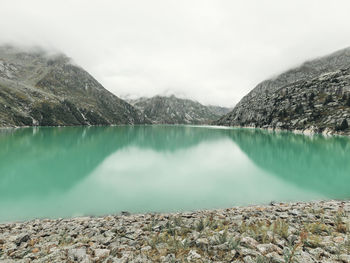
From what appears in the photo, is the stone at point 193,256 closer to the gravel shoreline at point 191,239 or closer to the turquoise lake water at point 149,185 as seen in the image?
the gravel shoreline at point 191,239

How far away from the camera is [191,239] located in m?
12.9

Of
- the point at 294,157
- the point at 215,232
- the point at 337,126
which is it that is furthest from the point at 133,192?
the point at 337,126

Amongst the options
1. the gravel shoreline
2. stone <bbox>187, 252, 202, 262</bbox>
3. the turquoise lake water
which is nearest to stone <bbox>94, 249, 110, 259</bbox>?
the gravel shoreline

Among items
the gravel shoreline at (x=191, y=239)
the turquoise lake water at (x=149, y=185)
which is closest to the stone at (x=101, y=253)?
the gravel shoreline at (x=191, y=239)

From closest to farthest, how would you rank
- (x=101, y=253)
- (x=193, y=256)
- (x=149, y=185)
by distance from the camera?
(x=193, y=256) → (x=101, y=253) → (x=149, y=185)

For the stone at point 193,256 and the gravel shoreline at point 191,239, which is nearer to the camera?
the stone at point 193,256

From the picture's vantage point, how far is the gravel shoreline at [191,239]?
424 inches

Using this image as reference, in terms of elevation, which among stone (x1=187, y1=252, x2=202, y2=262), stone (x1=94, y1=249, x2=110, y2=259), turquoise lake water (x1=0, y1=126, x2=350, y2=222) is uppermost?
stone (x1=187, y1=252, x2=202, y2=262)

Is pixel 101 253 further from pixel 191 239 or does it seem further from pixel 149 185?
pixel 149 185

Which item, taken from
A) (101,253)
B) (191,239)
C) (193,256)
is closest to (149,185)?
(191,239)

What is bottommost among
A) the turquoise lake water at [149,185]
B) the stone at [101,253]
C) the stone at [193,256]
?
the turquoise lake water at [149,185]

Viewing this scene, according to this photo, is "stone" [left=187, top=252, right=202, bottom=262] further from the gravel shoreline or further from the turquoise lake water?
the turquoise lake water

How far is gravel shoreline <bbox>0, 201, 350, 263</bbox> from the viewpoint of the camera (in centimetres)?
1076

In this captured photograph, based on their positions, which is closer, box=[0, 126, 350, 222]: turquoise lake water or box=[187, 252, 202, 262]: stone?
box=[187, 252, 202, 262]: stone
